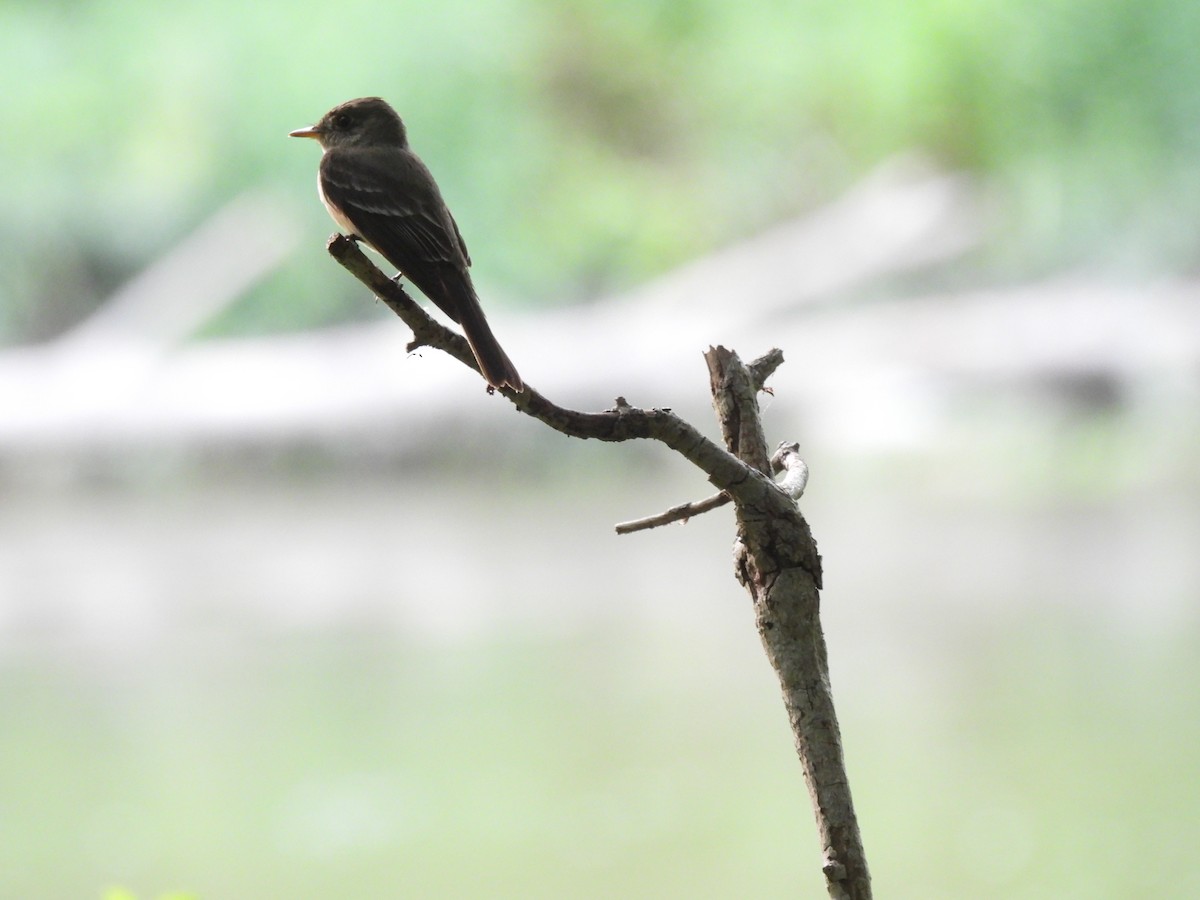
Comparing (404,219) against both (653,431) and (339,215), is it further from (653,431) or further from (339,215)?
(653,431)

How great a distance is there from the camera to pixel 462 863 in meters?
2.45

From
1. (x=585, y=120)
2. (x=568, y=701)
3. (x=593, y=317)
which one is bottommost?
(x=568, y=701)

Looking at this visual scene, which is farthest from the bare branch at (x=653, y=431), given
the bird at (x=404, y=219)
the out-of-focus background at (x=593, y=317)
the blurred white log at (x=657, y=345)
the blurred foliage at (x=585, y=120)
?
the blurred foliage at (x=585, y=120)

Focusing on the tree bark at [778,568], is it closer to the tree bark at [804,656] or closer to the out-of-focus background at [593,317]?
the tree bark at [804,656]

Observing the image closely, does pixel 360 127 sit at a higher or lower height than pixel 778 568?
higher

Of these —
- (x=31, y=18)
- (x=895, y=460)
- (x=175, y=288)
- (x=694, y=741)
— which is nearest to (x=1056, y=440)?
(x=895, y=460)

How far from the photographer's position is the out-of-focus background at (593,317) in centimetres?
393

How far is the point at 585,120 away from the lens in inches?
201

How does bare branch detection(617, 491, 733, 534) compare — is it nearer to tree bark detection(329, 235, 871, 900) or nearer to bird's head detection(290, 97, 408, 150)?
tree bark detection(329, 235, 871, 900)

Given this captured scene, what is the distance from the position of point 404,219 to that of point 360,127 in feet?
0.52

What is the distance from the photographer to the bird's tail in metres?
0.65

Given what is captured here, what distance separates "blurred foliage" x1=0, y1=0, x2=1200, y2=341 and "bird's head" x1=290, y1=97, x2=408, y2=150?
3652mm

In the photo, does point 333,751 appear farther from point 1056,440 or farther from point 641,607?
point 1056,440

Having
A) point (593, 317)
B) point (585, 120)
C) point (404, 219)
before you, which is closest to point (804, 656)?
point (404, 219)
